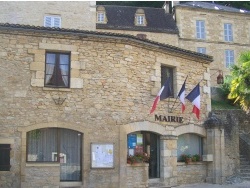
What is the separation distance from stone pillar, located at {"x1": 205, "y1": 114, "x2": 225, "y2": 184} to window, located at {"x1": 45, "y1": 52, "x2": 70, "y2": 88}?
6083 mm

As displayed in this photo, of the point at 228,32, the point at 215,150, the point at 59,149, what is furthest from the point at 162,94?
the point at 228,32

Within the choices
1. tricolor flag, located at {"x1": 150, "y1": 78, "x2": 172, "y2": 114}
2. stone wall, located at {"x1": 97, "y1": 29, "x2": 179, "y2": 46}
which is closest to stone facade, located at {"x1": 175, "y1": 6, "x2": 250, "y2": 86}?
stone wall, located at {"x1": 97, "y1": 29, "x2": 179, "y2": 46}

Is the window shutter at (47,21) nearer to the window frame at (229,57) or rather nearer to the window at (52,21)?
the window at (52,21)

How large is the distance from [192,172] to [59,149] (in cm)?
536

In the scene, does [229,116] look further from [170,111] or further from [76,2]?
[76,2]

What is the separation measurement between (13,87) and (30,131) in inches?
58.2

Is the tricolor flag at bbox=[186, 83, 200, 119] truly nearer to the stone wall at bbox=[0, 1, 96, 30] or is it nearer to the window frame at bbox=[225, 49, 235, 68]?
the stone wall at bbox=[0, 1, 96, 30]

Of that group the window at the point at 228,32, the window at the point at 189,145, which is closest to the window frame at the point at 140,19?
the window at the point at 228,32

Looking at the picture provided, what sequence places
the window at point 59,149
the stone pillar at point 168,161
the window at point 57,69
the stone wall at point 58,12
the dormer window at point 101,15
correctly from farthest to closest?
the dormer window at point 101,15 → the stone wall at point 58,12 → the stone pillar at point 168,161 → the window at point 57,69 → the window at point 59,149

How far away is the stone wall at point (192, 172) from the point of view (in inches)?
530

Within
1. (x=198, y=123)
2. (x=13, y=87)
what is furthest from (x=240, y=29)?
(x=13, y=87)

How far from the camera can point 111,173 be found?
11.7 meters

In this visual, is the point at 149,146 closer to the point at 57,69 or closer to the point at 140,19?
the point at 57,69

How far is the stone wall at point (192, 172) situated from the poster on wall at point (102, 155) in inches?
118
